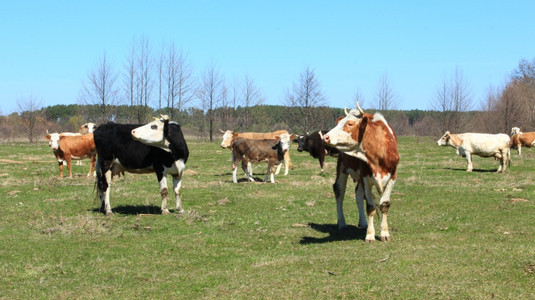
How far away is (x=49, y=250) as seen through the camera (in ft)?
33.1

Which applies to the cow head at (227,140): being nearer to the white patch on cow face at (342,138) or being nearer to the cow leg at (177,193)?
the cow leg at (177,193)

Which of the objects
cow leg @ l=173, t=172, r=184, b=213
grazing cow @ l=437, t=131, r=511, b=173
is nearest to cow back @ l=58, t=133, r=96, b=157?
cow leg @ l=173, t=172, r=184, b=213

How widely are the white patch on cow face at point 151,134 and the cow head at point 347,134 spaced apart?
5.23 meters

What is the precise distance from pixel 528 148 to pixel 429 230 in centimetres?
3705

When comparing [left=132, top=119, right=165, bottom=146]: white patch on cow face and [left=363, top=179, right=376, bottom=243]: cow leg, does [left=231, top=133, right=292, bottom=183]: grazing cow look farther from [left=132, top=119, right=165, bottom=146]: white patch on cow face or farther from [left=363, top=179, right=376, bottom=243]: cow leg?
[left=363, top=179, right=376, bottom=243]: cow leg

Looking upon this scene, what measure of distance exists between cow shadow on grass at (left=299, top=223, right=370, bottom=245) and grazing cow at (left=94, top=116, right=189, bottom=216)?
12.8 ft

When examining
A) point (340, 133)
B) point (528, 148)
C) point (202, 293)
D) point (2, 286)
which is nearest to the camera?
point (202, 293)

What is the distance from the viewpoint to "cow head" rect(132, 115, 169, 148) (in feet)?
44.1

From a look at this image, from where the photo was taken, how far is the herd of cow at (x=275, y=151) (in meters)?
9.88

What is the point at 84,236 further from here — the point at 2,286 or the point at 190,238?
the point at 2,286

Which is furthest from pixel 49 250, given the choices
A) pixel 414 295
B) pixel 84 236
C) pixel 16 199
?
pixel 16 199

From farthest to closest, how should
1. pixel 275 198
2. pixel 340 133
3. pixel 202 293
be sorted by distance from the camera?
pixel 275 198, pixel 340 133, pixel 202 293

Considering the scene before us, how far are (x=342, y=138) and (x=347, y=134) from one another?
0.12 m

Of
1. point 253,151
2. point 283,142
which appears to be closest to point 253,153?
point 253,151
